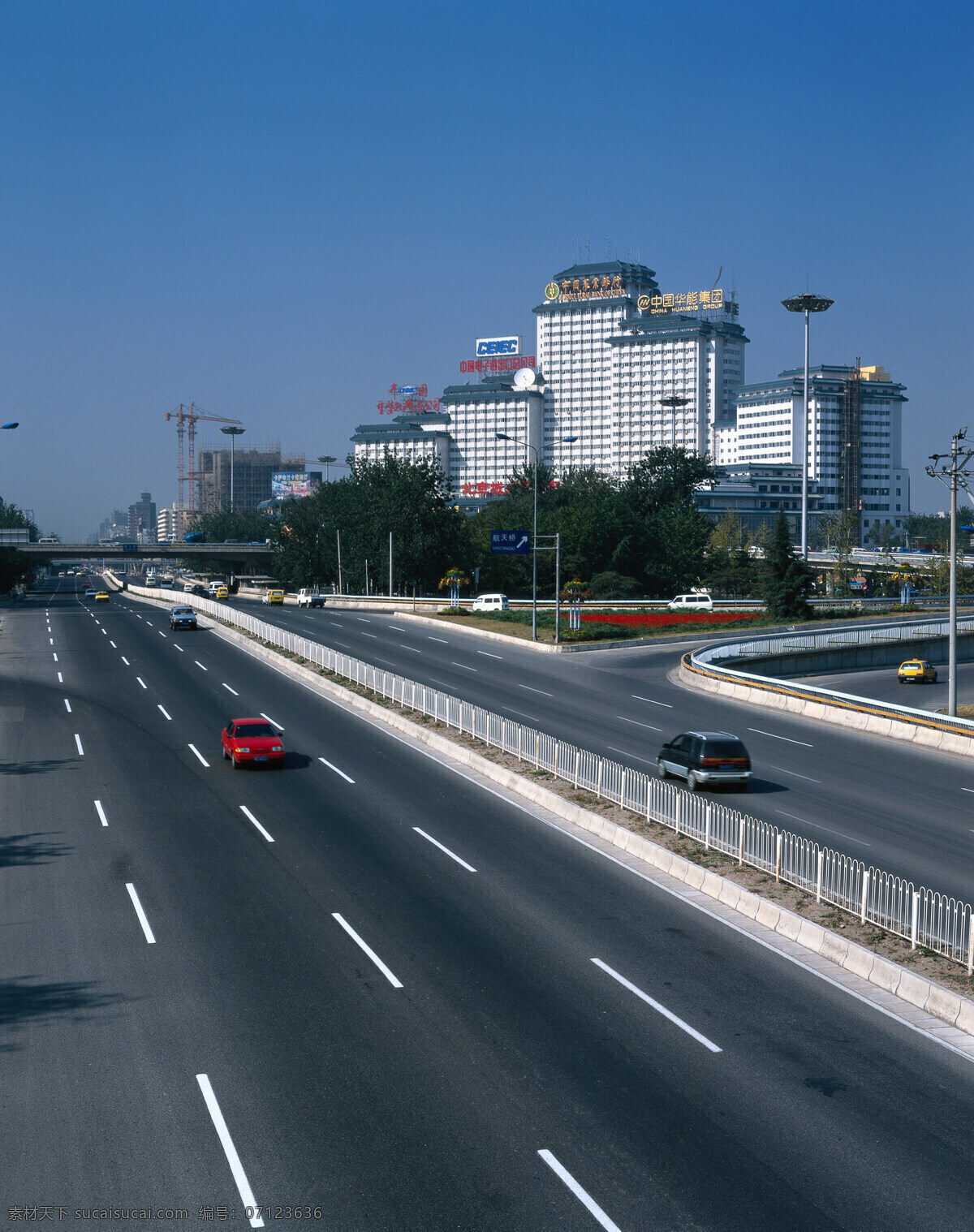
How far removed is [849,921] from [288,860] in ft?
34.6

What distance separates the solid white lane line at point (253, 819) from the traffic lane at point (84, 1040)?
115 inches

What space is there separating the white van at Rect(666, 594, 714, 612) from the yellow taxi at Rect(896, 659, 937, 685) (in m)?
27.4

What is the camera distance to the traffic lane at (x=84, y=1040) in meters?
10.5

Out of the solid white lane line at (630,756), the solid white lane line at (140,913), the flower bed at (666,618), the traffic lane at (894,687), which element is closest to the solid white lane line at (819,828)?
the solid white lane line at (630,756)

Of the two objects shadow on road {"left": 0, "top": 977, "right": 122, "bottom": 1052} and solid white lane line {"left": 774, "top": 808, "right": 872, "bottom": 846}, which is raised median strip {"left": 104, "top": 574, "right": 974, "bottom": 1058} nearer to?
solid white lane line {"left": 774, "top": 808, "right": 872, "bottom": 846}

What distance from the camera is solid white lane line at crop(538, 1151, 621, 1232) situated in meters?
9.77

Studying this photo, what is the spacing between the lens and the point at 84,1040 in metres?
13.6

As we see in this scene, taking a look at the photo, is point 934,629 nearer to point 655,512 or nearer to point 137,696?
point 137,696

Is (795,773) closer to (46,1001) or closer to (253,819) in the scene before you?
(253,819)

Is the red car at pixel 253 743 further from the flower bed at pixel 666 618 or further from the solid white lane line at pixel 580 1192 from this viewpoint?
the flower bed at pixel 666 618

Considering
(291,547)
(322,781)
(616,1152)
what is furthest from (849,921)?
(291,547)

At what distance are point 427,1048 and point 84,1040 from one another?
167 inches

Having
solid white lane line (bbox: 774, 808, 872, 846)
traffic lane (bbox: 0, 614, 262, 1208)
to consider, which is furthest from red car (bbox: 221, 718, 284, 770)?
solid white lane line (bbox: 774, 808, 872, 846)

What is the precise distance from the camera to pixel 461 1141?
11.1m
